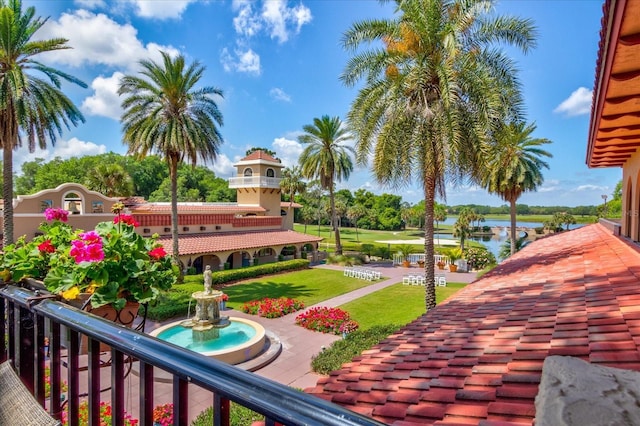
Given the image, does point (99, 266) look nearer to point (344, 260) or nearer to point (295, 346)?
point (295, 346)

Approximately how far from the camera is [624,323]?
11.1 feet

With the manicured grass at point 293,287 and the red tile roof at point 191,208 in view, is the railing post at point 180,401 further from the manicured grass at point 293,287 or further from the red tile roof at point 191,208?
the red tile roof at point 191,208

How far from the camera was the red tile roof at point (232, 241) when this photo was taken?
79.3 ft

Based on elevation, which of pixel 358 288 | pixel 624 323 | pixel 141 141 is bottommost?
pixel 358 288

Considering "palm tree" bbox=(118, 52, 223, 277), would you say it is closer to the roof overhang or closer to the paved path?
the paved path

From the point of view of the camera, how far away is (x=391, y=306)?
19.0m

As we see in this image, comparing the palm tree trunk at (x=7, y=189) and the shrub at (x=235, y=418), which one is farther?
the palm tree trunk at (x=7, y=189)

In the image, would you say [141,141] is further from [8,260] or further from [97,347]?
[97,347]

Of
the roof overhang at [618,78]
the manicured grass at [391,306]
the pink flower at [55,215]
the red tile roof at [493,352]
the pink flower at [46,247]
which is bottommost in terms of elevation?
the manicured grass at [391,306]

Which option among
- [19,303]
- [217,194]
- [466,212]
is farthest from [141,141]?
[217,194]

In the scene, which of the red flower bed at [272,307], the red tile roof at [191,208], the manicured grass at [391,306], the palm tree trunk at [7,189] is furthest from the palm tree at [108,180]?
the manicured grass at [391,306]

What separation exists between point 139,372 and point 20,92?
18.7m

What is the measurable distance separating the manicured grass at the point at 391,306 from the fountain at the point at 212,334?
14.7ft

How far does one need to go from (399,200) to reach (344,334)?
3379 inches
